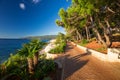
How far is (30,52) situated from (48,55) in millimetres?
8794

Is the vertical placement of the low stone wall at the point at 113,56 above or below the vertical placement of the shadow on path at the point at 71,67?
above

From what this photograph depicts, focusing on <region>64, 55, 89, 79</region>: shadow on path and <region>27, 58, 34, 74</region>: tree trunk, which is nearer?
<region>27, 58, 34, 74</region>: tree trunk

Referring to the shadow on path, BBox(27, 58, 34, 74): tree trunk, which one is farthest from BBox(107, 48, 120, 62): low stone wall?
BBox(27, 58, 34, 74): tree trunk

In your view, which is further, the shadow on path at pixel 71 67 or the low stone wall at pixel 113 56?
the low stone wall at pixel 113 56

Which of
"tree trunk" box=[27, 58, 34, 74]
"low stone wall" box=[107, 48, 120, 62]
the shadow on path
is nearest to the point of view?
"tree trunk" box=[27, 58, 34, 74]

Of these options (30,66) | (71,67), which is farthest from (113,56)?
(30,66)

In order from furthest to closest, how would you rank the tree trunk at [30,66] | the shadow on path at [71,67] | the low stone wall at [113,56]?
the low stone wall at [113,56] → the shadow on path at [71,67] → the tree trunk at [30,66]

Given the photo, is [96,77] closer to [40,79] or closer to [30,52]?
[40,79]

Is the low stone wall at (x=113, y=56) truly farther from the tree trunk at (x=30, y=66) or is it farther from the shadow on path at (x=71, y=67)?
the tree trunk at (x=30, y=66)

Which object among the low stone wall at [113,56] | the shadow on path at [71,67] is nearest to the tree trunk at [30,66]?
the shadow on path at [71,67]

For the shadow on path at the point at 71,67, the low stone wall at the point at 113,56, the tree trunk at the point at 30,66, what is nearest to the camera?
the tree trunk at the point at 30,66

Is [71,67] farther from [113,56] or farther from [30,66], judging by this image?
[113,56]

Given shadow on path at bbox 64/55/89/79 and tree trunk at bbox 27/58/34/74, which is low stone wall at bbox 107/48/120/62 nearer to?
shadow on path at bbox 64/55/89/79

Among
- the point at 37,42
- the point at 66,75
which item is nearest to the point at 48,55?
the point at 37,42
